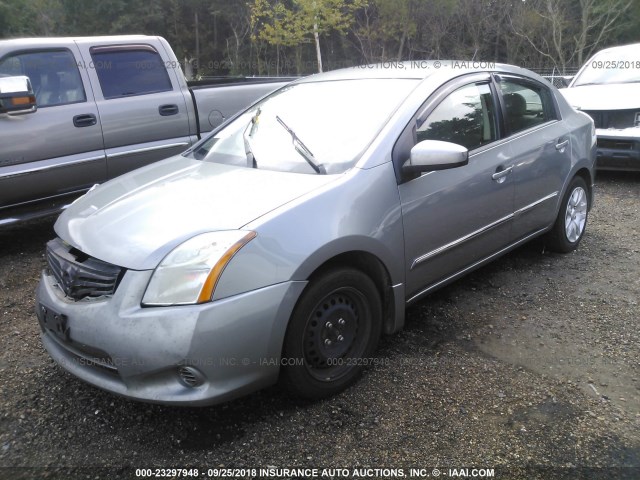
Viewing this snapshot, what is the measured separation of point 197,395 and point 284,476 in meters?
0.50

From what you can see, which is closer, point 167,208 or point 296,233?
point 296,233

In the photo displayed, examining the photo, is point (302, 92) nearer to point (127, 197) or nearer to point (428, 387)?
point (127, 197)

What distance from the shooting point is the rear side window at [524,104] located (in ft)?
12.9

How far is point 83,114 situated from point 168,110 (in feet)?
2.84

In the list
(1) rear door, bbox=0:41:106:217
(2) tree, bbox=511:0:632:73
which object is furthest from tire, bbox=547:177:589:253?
(2) tree, bbox=511:0:632:73

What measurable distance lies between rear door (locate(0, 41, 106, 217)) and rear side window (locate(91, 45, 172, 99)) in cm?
Result: 21

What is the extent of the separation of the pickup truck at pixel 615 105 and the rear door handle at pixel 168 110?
4996 mm

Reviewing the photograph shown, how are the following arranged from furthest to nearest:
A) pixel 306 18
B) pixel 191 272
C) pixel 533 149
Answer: pixel 306 18 < pixel 533 149 < pixel 191 272

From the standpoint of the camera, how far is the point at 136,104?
5.55 meters

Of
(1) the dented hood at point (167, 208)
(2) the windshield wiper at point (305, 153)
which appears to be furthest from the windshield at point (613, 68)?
(1) the dented hood at point (167, 208)

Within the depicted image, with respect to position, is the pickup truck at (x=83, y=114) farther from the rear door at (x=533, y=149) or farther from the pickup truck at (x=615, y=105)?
the pickup truck at (x=615, y=105)

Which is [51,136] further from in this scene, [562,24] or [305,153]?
[562,24]

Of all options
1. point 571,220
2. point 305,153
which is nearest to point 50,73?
point 305,153

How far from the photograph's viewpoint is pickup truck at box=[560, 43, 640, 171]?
23.1 feet
